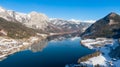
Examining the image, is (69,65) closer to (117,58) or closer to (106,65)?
(106,65)

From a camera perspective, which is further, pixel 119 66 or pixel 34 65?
pixel 34 65

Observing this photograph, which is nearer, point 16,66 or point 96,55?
Answer: point 16,66

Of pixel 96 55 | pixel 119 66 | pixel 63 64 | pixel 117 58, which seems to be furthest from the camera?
pixel 96 55

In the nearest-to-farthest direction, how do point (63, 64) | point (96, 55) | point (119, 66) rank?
point (119, 66), point (63, 64), point (96, 55)

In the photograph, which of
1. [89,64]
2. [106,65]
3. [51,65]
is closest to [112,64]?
[106,65]

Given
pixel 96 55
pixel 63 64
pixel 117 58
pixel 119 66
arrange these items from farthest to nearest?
pixel 96 55 → pixel 117 58 → pixel 63 64 → pixel 119 66

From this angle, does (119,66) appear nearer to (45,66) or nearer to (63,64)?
(63,64)

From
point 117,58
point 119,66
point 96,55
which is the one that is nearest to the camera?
point 119,66

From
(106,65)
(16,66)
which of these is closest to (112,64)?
(106,65)

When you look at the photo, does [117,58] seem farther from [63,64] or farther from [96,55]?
[63,64]
